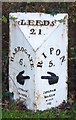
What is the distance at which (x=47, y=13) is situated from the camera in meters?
6.80

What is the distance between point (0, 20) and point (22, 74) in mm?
961

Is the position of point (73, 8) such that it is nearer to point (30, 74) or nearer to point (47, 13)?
point (47, 13)

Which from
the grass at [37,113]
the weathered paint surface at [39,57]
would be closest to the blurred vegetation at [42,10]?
the weathered paint surface at [39,57]

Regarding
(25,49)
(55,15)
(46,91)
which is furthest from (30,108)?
(55,15)

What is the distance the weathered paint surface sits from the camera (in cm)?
650

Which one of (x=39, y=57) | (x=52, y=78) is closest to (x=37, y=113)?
(x=52, y=78)

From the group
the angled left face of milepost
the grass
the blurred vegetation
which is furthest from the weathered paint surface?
the blurred vegetation

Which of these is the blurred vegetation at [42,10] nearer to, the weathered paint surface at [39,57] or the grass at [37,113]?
the weathered paint surface at [39,57]

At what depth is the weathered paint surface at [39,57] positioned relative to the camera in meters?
6.50

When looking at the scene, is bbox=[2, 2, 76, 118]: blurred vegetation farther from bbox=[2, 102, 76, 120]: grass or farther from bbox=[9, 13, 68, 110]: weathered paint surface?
bbox=[2, 102, 76, 120]: grass

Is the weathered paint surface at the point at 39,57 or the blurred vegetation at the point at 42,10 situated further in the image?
the blurred vegetation at the point at 42,10

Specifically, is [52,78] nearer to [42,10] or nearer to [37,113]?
[37,113]

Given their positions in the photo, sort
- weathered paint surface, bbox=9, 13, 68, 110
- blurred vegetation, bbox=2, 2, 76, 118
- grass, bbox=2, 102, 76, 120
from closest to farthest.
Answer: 1. grass, bbox=2, 102, 76, 120
2. weathered paint surface, bbox=9, 13, 68, 110
3. blurred vegetation, bbox=2, 2, 76, 118

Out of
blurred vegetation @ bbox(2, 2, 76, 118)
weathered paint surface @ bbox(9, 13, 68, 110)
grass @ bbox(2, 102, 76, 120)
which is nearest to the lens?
grass @ bbox(2, 102, 76, 120)
